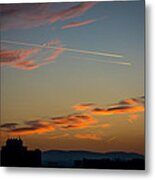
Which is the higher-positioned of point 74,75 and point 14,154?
point 74,75

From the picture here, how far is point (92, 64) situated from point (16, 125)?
0.42 meters

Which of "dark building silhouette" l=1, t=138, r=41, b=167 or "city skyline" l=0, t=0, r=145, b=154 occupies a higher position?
"city skyline" l=0, t=0, r=145, b=154

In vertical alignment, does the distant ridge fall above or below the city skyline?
below

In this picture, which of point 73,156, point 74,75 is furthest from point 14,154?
point 74,75

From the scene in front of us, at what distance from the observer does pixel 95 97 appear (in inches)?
84.6

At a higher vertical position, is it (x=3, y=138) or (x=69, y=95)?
(x=69, y=95)

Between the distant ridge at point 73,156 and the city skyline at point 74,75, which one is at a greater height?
the city skyline at point 74,75

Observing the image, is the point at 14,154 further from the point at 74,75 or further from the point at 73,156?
the point at 74,75

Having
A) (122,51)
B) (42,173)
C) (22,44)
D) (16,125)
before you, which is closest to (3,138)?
(16,125)

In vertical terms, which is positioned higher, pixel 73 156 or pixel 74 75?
pixel 74 75

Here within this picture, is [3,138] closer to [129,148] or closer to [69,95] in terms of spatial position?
[69,95]

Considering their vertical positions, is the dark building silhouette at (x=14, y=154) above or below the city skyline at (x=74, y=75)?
below

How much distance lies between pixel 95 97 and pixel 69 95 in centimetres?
11

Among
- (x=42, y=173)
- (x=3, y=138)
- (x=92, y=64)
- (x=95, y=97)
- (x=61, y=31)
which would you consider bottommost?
(x=42, y=173)
